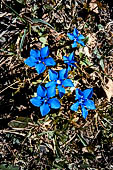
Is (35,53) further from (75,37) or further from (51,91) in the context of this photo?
(75,37)

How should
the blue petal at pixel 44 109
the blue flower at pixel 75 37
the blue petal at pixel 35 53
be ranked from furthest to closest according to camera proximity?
1. the blue flower at pixel 75 37
2. the blue petal at pixel 35 53
3. the blue petal at pixel 44 109

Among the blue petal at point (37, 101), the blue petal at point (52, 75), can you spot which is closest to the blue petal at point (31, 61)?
the blue petal at point (52, 75)

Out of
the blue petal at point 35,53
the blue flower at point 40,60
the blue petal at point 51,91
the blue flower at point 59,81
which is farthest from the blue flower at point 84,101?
the blue petal at point 35,53

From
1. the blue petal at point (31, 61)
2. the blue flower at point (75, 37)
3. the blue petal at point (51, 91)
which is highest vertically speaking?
the blue flower at point (75, 37)

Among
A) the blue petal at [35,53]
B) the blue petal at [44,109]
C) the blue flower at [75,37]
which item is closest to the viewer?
the blue petal at [44,109]

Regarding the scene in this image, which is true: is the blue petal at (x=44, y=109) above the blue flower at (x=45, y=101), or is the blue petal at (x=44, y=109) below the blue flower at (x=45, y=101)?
below

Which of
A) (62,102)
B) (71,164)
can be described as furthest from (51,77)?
(71,164)

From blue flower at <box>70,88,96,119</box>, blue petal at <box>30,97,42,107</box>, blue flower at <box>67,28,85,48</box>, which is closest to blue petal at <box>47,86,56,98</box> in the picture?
blue petal at <box>30,97,42,107</box>

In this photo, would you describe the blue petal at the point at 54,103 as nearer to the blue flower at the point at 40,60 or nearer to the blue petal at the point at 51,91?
the blue petal at the point at 51,91

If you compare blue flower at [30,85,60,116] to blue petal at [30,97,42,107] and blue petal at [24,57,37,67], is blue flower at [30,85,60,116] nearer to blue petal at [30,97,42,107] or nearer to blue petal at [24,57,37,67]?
blue petal at [30,97,42,107]

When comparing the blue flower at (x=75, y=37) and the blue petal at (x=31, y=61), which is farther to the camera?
the blue flower at (x=75, y=37)
